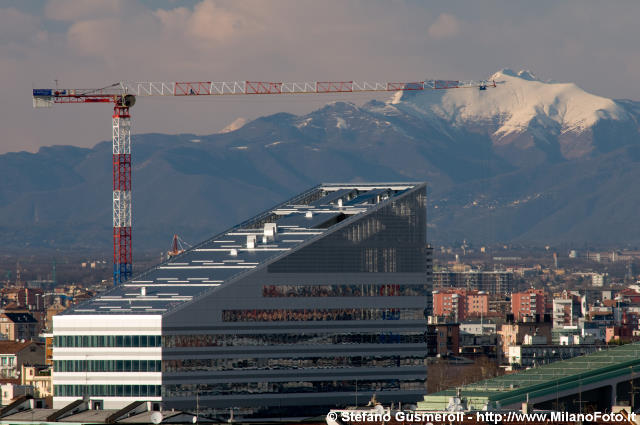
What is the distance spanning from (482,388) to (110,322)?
39955 mm

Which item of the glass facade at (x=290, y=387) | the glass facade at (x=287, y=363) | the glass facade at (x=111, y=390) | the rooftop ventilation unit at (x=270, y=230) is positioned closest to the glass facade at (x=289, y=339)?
the glass facade at (x=287, y=363)

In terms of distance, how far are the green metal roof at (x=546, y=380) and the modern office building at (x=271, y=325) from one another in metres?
27.7

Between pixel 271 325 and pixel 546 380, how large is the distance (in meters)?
38.5

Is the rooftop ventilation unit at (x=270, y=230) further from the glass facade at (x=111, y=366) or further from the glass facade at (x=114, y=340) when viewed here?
the glass facade at (x=111, y=366)

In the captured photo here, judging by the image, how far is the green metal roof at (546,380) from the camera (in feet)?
451

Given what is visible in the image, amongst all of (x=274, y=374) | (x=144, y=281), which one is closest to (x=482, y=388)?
(x=274, y=374)

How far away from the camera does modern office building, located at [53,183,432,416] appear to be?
17250cm

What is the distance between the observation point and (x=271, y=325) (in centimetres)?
17975

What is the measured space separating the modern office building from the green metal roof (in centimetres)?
2772

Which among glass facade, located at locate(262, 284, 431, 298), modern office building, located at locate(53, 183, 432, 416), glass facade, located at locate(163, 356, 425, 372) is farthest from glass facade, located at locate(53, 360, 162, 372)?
glass facade, located at locate(262, 284, 431, 298)

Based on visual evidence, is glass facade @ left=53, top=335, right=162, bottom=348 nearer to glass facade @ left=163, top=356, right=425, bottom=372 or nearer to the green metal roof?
glass facade @ left=163, top=356, right=425, bottom=372

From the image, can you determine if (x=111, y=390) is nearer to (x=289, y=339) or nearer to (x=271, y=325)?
(x=271, y=325)

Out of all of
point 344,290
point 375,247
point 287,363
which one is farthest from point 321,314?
point 375,247

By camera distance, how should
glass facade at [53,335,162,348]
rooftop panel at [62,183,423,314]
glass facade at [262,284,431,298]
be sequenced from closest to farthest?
glass facade at [53,335,162,348]
rooftop panel at [62,183,423,314]
glass facade at [262,284,431,298]
